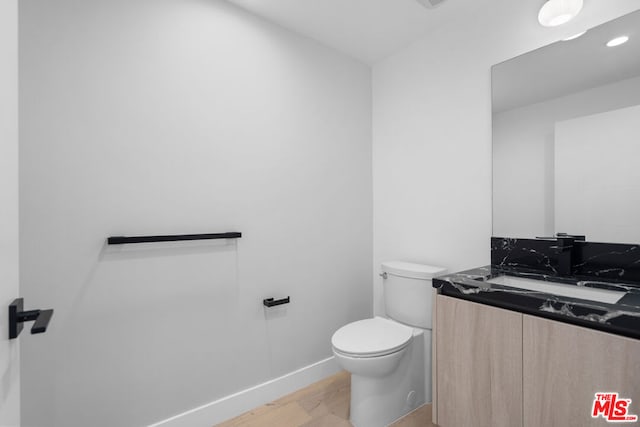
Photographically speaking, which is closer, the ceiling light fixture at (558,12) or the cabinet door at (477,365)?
the cabinet door at (477,365)

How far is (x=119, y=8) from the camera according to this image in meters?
1.39

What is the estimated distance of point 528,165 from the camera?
1643 millimetres

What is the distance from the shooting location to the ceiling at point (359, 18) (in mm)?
1744

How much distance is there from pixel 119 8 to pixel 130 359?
1.66 m

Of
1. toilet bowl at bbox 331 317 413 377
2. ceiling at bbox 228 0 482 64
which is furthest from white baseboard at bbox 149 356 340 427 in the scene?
ceiling at bbox 228 0 482 64

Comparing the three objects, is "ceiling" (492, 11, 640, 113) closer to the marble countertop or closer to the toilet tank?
the marble countertop

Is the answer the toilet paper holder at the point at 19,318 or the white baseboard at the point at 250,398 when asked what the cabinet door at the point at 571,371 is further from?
the toilet paper holder at the point at 19,318

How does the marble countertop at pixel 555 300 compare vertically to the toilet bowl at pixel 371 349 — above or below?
above

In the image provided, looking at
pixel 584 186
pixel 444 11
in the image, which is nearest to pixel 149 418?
pixel 584 186

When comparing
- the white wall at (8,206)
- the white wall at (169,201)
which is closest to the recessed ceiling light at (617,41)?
the white wall at (169,201)

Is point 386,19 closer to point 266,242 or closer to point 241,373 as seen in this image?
point 266,242

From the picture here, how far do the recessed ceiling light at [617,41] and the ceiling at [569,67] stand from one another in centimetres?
1

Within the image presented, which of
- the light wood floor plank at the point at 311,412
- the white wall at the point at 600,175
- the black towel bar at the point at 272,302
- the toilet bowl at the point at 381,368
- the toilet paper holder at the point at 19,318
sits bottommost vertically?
the light wood floor plank at the point at 311,412

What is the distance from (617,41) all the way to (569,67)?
18 cm
